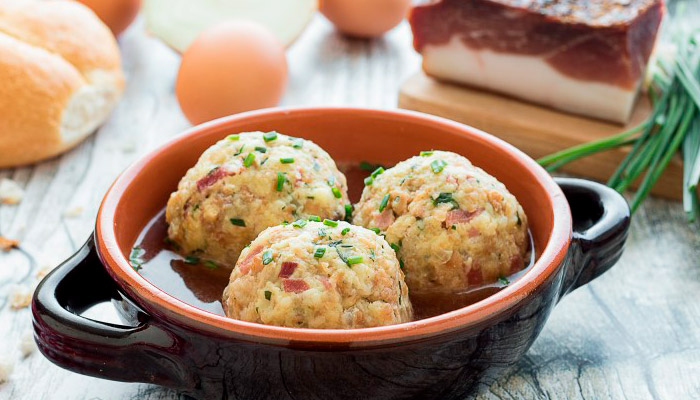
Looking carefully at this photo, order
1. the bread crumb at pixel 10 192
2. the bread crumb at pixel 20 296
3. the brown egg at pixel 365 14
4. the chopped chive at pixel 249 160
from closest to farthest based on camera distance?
the chopped chive at pixel 249 160
the bread crumb at pixel 20 296
the bread crumb at pixel 10 192
the brown egg at pixel 365 14

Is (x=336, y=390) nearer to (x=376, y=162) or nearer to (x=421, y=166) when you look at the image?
(x=421, y=166)

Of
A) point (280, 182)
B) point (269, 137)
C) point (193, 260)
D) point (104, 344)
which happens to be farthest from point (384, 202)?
point (104, 344)

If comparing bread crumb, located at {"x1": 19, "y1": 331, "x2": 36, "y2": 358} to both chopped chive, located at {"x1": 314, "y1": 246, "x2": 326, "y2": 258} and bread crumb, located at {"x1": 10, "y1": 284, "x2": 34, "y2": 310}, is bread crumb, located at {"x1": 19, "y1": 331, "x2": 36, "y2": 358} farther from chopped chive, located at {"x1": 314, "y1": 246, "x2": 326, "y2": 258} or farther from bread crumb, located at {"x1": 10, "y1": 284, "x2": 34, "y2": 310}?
chopped chive, located at {"x1": 314, "y1": 246, "x2": 326, "y2": 258}

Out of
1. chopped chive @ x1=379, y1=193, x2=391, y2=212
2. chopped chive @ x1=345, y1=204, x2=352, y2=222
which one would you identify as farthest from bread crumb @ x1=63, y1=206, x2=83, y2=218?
chopped chive @ x1=379, y1=193, x2=391, y2=212

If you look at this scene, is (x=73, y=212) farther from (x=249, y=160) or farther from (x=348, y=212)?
(x=348, y=212)

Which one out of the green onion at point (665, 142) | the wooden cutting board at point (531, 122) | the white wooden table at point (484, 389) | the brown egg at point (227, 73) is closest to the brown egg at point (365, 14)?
the white wooden table at point (484, 389)

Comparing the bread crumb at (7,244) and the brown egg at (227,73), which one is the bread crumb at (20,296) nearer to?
the bread crumb at (7,244)

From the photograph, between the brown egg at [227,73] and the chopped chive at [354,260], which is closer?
the chopped chive at [354,260]
